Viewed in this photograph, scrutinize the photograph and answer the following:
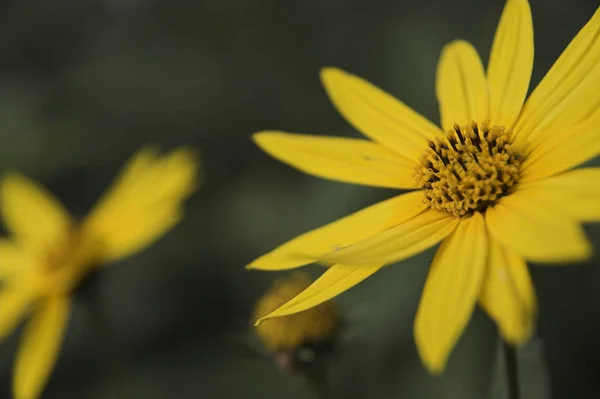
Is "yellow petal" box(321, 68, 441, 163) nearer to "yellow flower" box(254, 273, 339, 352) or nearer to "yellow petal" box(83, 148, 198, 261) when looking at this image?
"yellow flower" box(254, 273, 339, 352)

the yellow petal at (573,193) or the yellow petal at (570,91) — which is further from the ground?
the yellow petal at (570,91)

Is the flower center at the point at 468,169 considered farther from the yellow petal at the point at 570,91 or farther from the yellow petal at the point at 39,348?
the yellow petal at the point at 39,348

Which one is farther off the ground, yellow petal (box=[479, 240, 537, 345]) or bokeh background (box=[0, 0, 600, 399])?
yellow petal (box=[479, 240, 537, 345])

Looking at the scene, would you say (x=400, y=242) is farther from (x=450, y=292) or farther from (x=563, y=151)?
(x=563, y=151)

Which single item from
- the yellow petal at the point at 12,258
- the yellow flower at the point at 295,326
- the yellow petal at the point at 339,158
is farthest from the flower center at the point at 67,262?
the yellow petal at the point at 339,158

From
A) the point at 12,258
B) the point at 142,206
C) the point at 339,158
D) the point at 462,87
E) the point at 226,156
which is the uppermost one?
the point at 462,87

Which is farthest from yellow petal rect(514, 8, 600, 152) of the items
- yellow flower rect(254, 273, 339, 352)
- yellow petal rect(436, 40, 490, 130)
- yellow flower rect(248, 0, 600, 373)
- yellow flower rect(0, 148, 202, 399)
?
yellow flower rect(0, 148, 202, 399)

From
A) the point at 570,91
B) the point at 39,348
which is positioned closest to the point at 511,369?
the point at 570,91
